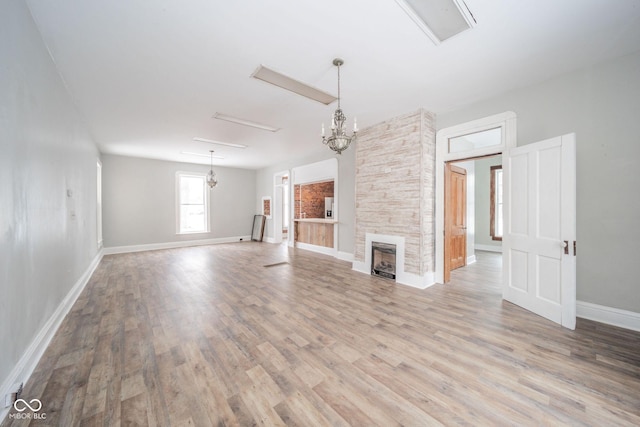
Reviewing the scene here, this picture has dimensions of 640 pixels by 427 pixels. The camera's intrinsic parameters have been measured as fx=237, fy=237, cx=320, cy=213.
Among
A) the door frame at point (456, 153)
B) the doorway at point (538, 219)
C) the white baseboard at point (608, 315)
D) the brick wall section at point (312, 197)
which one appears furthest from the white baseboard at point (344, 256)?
the white baseboard at point (608, 315)

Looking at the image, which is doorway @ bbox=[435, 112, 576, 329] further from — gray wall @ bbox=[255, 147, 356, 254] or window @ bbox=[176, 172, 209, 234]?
window @ bbox=[176, 172, 209, 234]

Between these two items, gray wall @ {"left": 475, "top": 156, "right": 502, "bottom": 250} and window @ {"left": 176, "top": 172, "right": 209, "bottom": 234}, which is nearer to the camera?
gray wall @ {"left": 475, "top": 156, "right": 502, "bottom": 250}

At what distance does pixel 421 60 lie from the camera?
2.65m

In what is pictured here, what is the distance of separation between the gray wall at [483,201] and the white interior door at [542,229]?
15.3 ft

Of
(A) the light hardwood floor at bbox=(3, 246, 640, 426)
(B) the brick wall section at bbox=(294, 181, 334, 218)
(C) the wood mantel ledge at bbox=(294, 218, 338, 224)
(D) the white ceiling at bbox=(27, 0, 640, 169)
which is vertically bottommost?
(A) the light hardwood floor at bbox=(3, 246, 640, 426)

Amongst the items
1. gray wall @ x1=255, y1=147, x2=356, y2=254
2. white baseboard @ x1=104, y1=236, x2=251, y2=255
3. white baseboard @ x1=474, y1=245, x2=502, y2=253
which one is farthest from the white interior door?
white baseboard @ x1=104, y1=236, x2=251, y2=255

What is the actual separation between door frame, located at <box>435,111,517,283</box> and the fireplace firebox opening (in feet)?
2.39

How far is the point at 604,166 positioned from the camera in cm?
268

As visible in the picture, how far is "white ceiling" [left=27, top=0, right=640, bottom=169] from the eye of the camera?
199cm

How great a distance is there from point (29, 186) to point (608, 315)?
5.82 metres

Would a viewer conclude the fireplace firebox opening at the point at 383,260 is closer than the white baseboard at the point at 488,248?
Yes

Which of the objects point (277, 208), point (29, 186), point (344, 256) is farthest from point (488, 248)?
point (29, 186)

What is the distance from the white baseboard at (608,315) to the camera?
2514 mm

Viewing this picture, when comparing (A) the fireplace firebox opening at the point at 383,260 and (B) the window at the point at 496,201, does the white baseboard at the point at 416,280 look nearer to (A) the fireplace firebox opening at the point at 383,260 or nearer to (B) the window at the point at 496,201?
(A) the fireplace firebox opening at the point at 383,260
